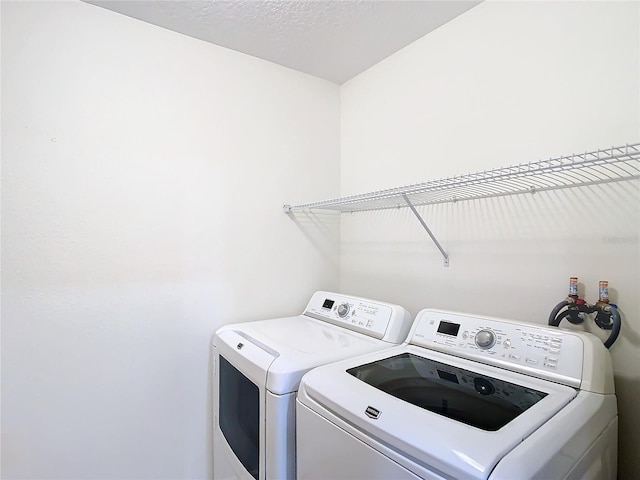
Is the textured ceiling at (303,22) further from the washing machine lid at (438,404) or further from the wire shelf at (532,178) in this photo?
the washing machine lid at (438,404)

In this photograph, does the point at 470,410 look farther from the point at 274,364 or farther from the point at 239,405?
the point at 239,405

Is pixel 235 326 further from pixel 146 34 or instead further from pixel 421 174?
pixel 146 34

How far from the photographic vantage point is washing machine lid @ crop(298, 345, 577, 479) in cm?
68

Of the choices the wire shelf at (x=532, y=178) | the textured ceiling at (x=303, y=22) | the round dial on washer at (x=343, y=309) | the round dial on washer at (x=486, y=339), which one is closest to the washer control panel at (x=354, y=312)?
the round dial on washer at (x=343, y=309)

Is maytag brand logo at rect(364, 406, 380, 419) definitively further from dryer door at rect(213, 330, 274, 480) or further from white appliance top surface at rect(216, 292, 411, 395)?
dryer door at rect(213, 330, 274, 480)

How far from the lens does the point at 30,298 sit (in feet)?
4.35

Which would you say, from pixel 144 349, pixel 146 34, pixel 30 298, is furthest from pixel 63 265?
pixel 146 34

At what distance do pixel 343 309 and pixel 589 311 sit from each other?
99 centimetres

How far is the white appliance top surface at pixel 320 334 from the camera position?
114 cm

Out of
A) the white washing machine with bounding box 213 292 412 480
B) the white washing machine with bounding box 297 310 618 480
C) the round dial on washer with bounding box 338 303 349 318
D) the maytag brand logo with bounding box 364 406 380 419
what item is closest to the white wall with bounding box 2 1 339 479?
the white washing machine with bounding box 213 292 412 480

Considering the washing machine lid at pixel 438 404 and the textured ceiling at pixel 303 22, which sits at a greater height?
the textured ceiling at pixel 303 22

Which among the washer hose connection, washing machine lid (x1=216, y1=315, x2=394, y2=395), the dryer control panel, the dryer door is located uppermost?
the washer hose connection

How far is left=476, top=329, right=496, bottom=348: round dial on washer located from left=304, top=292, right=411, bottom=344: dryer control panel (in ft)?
1.20

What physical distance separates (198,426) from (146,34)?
195 centimetres
